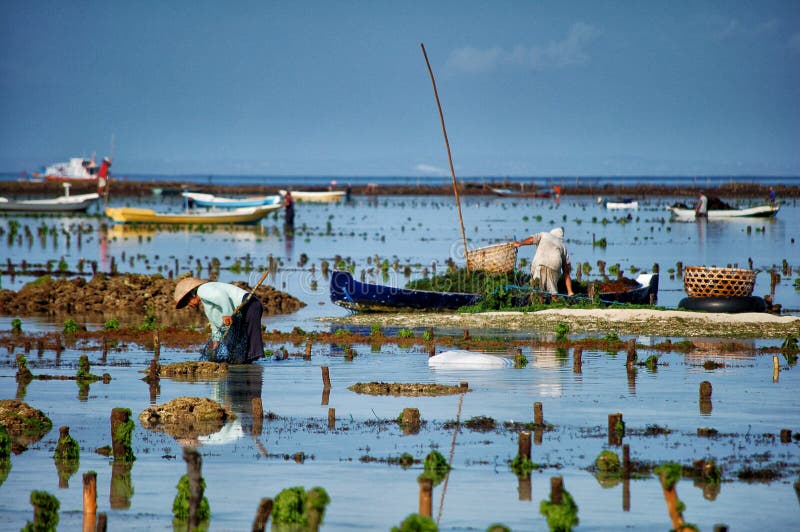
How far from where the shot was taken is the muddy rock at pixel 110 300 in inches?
996

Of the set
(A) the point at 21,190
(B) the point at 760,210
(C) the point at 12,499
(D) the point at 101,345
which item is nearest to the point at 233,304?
(D) the point at 101,345

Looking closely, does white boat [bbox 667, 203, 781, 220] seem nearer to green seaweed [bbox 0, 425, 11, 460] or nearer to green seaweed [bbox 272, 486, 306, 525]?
green seaweed [bbox 0, 425, 11, 460]

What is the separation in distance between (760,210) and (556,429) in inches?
2379

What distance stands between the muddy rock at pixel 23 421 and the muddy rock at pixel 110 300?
1147 cm

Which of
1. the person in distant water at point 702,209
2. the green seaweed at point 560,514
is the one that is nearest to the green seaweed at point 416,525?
the green seaweed at point 560,514

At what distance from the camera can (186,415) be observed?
1338 cm

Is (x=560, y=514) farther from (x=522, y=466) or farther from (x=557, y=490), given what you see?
(x=522, y=466)

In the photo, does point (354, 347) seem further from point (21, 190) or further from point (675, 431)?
point (21, 190)

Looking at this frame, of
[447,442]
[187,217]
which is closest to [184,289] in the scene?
[447,442]

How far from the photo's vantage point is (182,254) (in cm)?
4338

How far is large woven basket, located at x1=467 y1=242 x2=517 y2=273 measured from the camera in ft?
80.3

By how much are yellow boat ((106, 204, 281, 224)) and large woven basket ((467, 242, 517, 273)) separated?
3891 cm

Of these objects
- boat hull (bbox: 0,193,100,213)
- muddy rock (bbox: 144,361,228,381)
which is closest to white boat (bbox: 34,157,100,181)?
boat hull (bbox: 0,193,100,213)

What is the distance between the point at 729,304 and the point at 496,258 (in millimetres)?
4849
